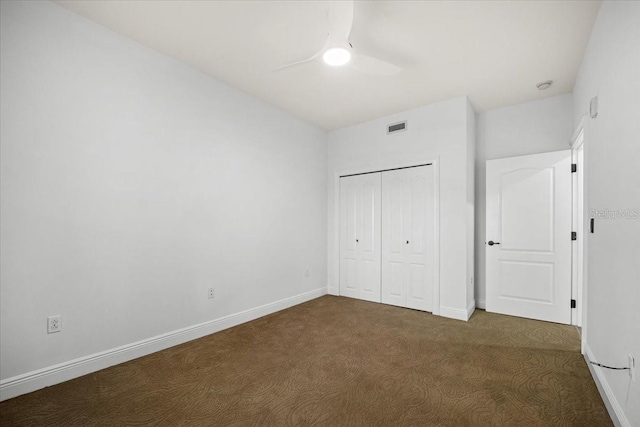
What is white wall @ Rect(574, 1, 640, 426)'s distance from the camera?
1.53 m

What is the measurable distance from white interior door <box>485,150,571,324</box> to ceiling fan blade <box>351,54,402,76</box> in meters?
2.40

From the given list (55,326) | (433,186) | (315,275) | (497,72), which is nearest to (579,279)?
(433,186)

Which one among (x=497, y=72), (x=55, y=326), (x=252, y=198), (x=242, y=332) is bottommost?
(x=242, y=332)

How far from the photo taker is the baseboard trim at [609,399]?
1.65 m

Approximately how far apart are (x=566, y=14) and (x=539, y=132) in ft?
6.23

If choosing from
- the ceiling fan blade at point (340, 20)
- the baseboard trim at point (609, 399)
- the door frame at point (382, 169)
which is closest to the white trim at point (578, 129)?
the door frame at point (382, 169)

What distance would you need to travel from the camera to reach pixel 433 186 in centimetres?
395

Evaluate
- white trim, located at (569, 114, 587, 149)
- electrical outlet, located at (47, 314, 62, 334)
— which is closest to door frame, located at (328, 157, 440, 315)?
white trim, located at (569, 114, 587, 149)

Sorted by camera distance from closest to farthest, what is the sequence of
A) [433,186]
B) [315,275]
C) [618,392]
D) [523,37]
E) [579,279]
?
[618,392]
[523,37]
[579,279]
[433,186]
[315,275]

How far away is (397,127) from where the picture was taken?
4293mm

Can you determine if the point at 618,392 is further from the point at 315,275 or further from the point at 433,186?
the point at 315,275

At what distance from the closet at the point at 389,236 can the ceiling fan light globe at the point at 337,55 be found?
2358 millimetres

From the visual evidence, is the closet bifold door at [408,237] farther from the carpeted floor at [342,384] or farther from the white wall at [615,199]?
the white wall at [615,199]

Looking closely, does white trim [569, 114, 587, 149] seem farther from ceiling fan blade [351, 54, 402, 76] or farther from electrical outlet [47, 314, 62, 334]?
electrical outlet [47, 314, 62, 334]
